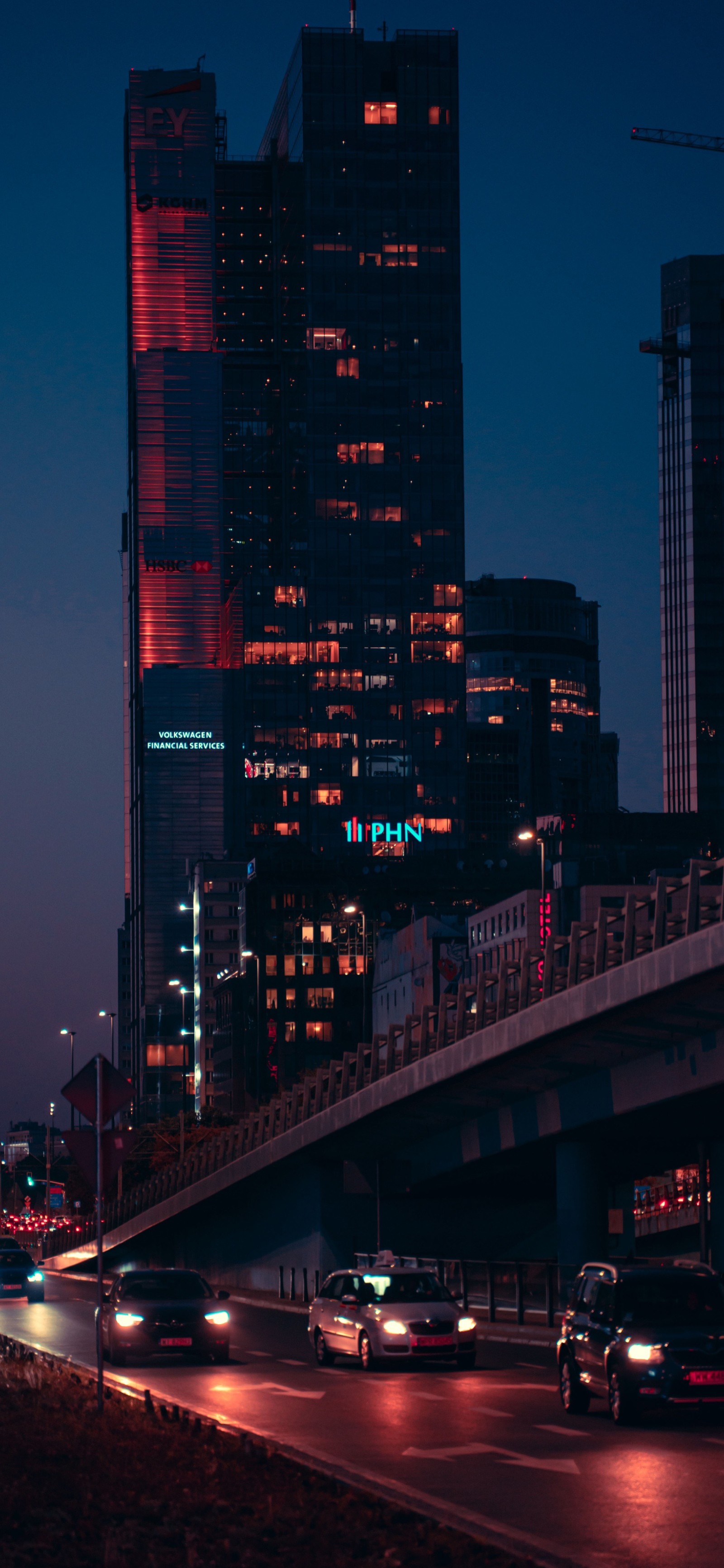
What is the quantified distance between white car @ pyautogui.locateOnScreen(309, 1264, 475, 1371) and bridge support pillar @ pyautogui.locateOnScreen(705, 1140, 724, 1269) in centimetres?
1955

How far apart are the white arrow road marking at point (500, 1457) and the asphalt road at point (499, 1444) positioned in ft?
0.11

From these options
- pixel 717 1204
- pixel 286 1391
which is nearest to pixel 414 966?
pixel 717 1204

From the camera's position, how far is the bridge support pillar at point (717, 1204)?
4903 cm

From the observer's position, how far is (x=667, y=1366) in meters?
20.9

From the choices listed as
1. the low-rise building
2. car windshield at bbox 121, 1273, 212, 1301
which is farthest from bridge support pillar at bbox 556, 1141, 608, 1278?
the low-rise building

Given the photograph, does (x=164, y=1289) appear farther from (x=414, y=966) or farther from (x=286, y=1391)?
(x=414, y=966)

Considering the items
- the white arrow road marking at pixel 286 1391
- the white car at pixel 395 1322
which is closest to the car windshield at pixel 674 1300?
the white arrow road marking at pixel 286 1391

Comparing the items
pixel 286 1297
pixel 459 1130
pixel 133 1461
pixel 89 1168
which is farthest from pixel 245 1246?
pixel 133 1461

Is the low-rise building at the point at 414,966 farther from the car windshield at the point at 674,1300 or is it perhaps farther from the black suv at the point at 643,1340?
the car windshield at the point at 674,1300

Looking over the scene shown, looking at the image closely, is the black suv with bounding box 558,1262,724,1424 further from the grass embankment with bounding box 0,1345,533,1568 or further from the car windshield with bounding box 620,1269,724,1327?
the grass embankment with bounding box 0,1345,533,1568

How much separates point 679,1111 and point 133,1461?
3006 centimetres

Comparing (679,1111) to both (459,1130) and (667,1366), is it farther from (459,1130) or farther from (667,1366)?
(667,1366)

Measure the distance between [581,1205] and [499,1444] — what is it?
29721 mm

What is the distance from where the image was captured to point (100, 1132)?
20.7m
